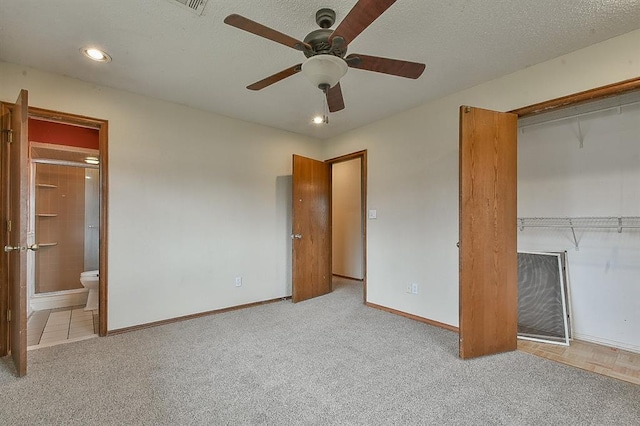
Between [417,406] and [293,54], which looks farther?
[293,54]

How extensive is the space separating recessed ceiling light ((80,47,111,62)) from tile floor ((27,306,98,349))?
248 cm

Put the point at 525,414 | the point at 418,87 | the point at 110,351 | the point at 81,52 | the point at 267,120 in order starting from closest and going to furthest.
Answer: the point at 525,414 < the point at 81,52 < the point at 110,351 < the point at 418,87 < the point at 267,120

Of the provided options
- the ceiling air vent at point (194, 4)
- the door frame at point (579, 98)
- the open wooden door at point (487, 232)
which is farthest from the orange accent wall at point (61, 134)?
the door frame at point (579, 98)

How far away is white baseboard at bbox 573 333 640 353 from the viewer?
247 centimetres

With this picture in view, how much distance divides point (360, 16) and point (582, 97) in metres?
2.06

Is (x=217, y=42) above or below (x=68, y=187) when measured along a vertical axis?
above

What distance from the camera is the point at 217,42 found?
2164 mm

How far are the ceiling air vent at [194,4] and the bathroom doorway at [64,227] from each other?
5.62 feet

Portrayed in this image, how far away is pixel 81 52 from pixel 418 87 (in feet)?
9.44

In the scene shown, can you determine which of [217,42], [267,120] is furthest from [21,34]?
[267,120]

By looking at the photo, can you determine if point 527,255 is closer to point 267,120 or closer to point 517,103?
point 517,103

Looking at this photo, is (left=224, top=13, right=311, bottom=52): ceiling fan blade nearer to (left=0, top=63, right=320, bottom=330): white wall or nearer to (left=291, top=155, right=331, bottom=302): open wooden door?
(left=0, top=63, right=320, bottom=330): white wall

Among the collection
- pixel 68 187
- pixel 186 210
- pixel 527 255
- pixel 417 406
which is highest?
pixel 68 187

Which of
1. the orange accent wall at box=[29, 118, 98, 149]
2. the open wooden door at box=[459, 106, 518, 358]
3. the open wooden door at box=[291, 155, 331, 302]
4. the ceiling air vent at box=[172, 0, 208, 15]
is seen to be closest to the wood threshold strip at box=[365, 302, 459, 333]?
the open wooden door at box=[459, 106, 518, 358]
